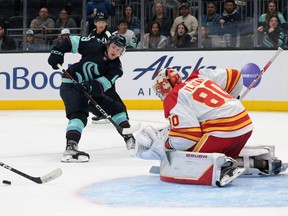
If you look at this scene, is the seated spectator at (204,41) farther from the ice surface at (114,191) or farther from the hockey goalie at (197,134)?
the hockey goalie at (197,134)

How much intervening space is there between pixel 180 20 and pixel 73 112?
5033 mm

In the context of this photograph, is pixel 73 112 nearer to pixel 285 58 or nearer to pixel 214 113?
pixel 214 113

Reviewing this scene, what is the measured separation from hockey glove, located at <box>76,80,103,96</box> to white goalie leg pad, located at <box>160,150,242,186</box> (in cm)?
146

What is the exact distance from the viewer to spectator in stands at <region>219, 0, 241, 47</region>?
1020 cm

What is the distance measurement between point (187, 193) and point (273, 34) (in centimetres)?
636

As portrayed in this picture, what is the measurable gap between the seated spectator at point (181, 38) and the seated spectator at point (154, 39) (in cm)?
14

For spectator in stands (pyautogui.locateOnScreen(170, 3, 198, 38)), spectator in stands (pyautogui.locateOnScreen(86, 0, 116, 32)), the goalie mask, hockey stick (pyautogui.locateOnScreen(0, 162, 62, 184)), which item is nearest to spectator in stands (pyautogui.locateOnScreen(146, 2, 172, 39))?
spectator in stands (pyautogui.locateOnScreen(170, 3, 198, 38))

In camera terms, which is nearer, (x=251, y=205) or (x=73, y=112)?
(x=251, y=205)

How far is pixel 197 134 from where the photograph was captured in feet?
13.8

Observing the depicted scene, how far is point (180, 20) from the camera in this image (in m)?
10.4

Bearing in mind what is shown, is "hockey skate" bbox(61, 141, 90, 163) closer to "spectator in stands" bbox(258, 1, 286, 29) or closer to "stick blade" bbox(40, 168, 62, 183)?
"stick blade" bbox(40, 168, 62, 183)

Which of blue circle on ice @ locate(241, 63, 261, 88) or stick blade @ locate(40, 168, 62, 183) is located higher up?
blue circle on ice @ locate(241, 63, 261, 88)

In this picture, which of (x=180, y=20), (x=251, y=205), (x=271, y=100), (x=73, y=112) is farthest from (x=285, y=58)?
(x=251, y=205)

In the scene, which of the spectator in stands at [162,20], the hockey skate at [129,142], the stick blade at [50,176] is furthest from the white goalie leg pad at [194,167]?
the spectator in stands at [162,20]
